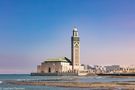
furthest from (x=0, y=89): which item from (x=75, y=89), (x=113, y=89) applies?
(x=113, y=89)

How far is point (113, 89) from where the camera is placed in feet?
191

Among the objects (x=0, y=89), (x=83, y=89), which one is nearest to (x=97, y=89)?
(x=83, y=89)

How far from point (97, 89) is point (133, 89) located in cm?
560

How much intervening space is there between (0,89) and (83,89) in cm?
1369

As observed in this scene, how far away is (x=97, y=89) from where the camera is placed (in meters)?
58.9

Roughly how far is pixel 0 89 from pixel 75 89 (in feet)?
40.9

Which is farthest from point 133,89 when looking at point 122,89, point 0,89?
point 0,89

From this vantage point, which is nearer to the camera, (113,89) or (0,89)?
(113,89)

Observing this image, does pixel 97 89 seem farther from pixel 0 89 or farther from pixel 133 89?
pixel 0 89

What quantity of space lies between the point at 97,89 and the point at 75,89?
353 centimetres

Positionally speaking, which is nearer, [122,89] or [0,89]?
[122,89]

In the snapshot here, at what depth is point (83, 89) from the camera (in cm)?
5997

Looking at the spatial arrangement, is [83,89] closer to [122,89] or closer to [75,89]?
[75,89]

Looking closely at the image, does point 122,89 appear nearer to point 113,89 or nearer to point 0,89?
point 113,89
